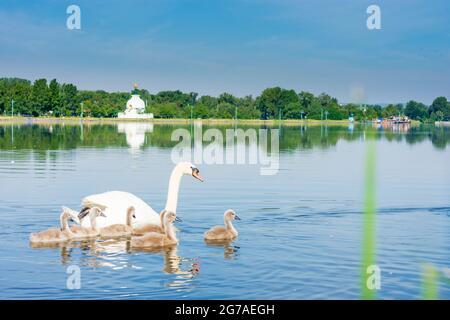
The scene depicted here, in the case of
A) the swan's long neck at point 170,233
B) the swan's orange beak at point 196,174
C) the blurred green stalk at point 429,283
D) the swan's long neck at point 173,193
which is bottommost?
the blurred green stalk at point 429,283

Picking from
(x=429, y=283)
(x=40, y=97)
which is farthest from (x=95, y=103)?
(x=429, y=283)

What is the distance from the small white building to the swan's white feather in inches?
6076

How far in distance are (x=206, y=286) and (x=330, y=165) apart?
2499 centimetres

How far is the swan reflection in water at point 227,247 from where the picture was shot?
13.6 meters

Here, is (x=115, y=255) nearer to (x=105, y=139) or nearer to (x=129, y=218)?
(x=129, y=218)

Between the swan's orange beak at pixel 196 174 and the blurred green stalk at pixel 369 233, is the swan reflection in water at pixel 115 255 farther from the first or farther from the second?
the swan's orange beak at pixel 196 174

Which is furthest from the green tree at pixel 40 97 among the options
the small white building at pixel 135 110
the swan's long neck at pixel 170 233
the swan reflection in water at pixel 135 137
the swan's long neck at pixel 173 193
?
the swan's long neck at pixel 170 233

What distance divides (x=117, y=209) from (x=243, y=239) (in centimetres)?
289

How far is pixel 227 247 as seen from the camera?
564 inches

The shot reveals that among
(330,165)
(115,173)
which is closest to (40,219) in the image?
(115,173)

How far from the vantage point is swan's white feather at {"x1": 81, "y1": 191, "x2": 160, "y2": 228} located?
1594cm

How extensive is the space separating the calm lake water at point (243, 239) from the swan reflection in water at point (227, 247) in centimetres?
4

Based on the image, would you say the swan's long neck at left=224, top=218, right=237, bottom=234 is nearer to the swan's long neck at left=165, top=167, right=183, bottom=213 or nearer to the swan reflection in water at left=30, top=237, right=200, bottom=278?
the swan reflection in water at left=30, top=237, right=200, bottom=278

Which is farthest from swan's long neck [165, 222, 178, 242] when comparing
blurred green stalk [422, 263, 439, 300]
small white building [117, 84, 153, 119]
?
small white building [117, 84, 153, 119]
